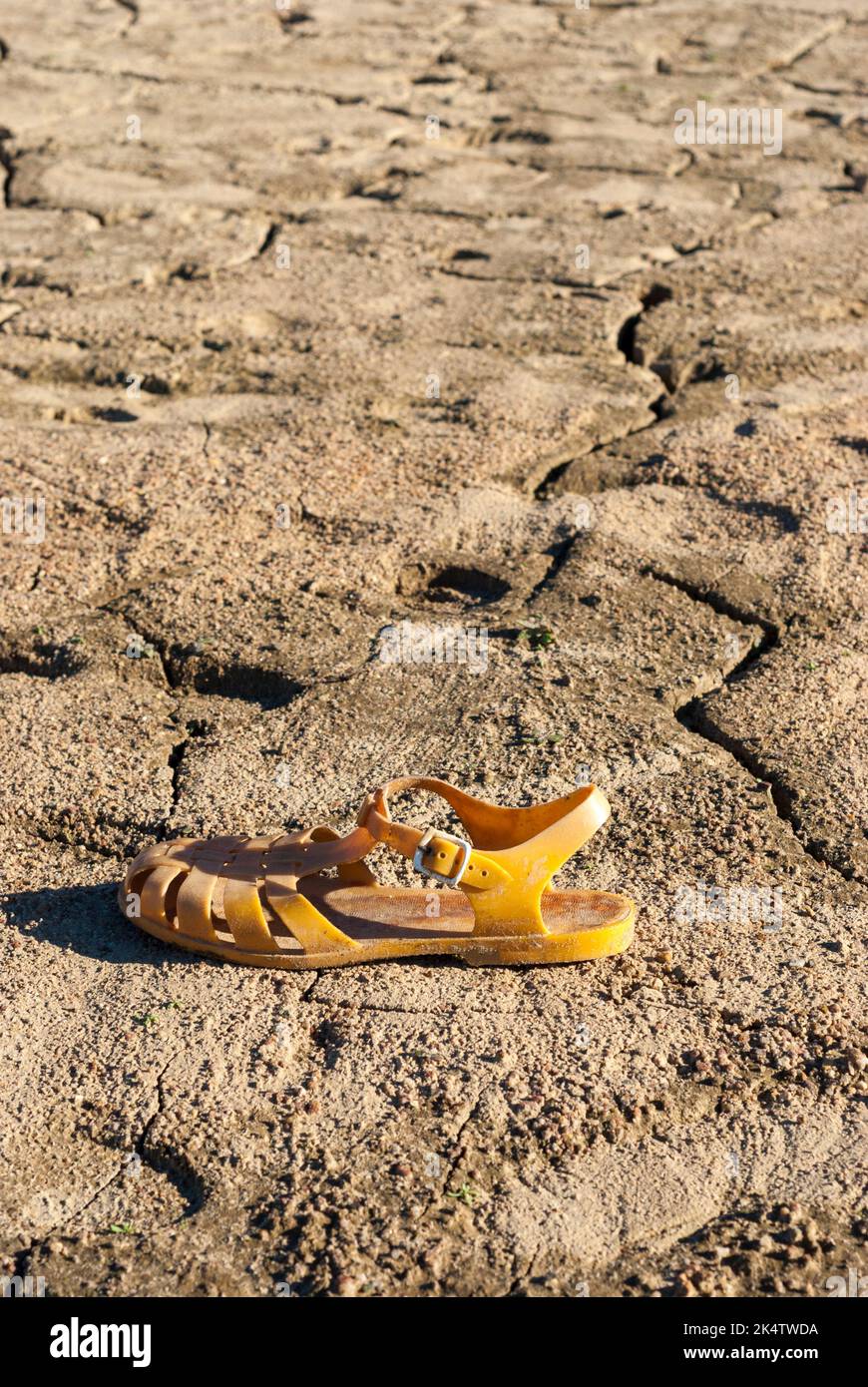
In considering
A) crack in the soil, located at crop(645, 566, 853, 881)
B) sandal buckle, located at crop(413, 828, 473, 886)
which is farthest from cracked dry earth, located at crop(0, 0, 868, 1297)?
sandal buckle, located at crop(413, 828, 473, 886)

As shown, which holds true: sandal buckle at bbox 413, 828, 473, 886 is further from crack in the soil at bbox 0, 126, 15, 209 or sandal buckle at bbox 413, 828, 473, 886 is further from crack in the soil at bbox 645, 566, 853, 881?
crack in the soil at bbox 0, 126, 15, 209

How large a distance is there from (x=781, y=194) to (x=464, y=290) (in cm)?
199

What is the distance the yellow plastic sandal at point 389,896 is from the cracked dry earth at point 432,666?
6 centimetres

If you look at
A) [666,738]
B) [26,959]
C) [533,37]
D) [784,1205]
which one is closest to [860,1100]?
[784,1205]

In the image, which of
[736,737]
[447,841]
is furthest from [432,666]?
[447,841]

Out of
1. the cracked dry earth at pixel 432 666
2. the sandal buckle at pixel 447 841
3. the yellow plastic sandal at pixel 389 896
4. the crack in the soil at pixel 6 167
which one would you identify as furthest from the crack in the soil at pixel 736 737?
the crack in the soil at pixel 6 167

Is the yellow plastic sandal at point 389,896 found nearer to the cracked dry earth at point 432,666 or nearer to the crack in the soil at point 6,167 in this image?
the cracked dry earth at point 432,666

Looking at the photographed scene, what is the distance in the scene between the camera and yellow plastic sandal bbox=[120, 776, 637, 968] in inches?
108

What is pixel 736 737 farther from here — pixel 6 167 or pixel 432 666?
pixel 6 167

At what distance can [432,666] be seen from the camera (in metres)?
3.67

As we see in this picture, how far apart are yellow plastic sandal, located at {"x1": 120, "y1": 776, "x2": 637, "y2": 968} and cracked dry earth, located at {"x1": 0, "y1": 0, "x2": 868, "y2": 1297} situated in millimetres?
63

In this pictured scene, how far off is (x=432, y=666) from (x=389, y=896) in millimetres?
874

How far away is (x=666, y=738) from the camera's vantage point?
11.3 ft

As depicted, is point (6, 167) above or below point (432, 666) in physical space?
above
